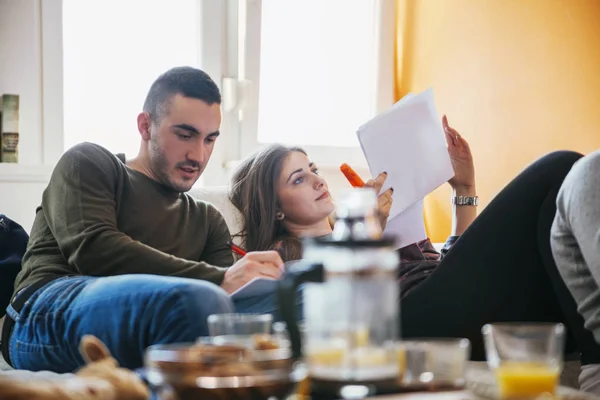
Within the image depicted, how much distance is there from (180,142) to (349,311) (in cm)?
141

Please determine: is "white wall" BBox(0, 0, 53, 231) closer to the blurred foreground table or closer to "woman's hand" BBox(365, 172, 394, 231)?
"woman's hand" BBox(365, 172, 394, 231)

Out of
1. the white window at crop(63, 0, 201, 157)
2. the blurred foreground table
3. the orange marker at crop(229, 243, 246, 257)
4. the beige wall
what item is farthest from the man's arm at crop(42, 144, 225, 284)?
the beige wall

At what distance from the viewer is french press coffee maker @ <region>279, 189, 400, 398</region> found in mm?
809

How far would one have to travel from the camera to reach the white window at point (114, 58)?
3.12 meters

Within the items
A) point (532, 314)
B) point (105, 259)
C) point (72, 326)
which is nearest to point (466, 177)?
point (532, 314)

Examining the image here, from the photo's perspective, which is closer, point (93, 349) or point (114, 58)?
point (93, 349)

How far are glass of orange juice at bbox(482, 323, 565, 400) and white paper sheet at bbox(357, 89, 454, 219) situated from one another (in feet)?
3.98

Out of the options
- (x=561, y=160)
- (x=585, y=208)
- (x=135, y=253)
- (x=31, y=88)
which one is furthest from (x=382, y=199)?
(x=31, y=88)

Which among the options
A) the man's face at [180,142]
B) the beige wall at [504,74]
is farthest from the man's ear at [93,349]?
the beige wall at [504,74]

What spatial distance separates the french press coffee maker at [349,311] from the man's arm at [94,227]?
3.12 feet

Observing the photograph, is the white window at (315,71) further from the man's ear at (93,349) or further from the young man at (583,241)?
the man's ear at (93,349)

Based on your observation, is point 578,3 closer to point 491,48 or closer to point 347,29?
point 491,48

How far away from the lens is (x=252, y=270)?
1.68 metres

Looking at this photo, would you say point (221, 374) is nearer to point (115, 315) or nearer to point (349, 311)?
→ point (349, 311)
